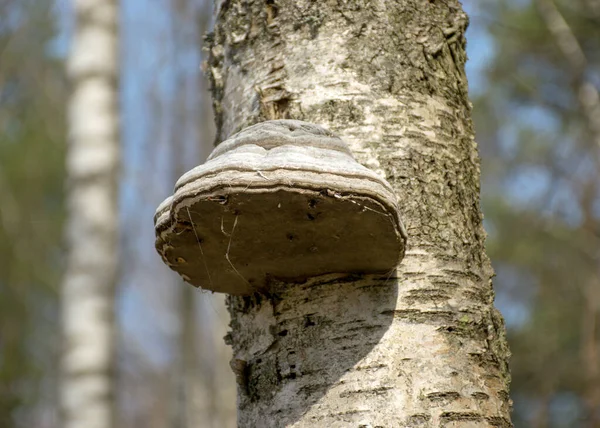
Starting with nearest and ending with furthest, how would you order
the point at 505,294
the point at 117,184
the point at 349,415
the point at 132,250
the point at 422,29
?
the point at 349,415 → the point at 422,29 → the point at 117,184 → the point at 505,294 → the point at 132,250

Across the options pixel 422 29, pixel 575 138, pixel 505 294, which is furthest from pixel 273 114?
pixel 575 138

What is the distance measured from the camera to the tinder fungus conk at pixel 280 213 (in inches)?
53.1

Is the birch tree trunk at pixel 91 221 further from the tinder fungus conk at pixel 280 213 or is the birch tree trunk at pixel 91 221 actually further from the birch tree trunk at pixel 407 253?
the tinder fungus conk at pixel 280 213

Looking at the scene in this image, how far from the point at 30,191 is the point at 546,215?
13.2m

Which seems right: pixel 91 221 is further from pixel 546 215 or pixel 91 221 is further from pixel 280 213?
pixel 546 215

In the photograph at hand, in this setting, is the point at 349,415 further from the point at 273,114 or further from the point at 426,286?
the point at 273,114

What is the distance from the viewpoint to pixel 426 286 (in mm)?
1668

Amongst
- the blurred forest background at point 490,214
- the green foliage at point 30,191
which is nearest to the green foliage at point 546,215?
the blurred forest background at point 490,214

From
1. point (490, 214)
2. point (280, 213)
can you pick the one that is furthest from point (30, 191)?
point (280, 213)

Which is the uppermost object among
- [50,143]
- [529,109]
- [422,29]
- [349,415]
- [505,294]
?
[50,143]

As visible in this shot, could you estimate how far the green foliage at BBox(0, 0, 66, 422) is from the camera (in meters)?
18.8

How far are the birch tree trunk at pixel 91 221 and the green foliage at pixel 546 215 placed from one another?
7.43m

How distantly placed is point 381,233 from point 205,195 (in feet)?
1.13

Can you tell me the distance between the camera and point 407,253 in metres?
1.69
